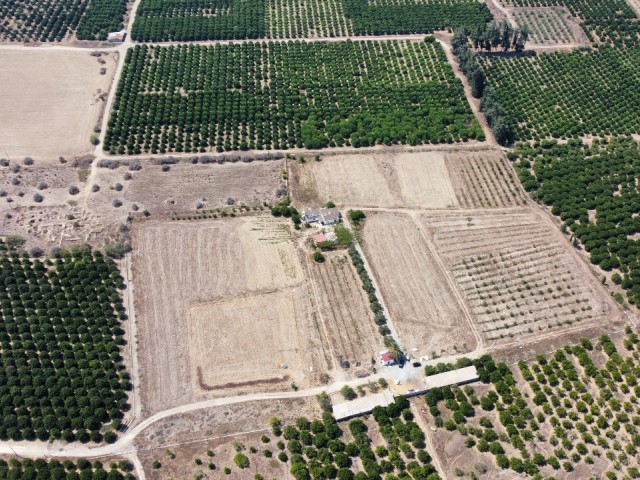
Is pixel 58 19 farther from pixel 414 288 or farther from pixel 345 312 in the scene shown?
pixel 414 288

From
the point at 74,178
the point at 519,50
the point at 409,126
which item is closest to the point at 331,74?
the point at 409,126

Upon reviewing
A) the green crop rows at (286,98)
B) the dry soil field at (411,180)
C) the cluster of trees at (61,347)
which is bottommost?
the cluster of trees at (61,347)

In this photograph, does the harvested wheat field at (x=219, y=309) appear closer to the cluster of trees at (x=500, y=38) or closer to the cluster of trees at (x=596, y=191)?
the cluster of trees at (x=596, y=191)

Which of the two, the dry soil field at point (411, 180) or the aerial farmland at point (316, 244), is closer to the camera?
the aerial farmland at point (316, 244)

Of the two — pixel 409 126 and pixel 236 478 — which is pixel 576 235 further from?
pixel 236 478

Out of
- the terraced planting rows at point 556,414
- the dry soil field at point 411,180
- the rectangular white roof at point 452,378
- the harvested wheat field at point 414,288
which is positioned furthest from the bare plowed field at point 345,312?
the dry soil field at point 411,180

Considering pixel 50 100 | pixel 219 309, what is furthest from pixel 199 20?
pixel 219 309

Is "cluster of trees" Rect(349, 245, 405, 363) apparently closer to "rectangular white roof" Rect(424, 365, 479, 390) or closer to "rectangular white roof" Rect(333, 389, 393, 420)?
"rectangular white roof" Rect(424, 365, 479, 390)

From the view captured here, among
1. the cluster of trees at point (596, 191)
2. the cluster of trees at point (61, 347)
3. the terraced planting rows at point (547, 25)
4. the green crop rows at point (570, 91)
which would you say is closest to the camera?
the cluster of trees at point (61, 347)
